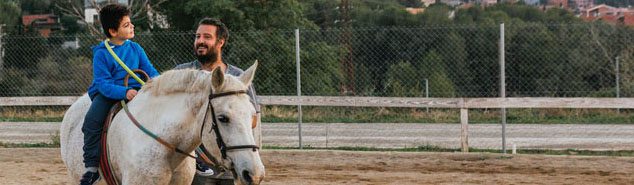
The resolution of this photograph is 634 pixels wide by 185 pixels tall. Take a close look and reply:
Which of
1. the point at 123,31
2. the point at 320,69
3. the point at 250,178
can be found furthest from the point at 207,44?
the point at 320,69

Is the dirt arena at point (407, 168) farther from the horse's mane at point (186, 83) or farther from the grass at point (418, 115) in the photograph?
the horse's mane at point (186, 83)

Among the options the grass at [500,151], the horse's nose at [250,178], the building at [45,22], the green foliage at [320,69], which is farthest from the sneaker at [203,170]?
the building at [45,22]

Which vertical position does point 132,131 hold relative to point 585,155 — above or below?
above

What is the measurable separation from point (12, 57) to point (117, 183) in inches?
569

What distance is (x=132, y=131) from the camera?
5117mm

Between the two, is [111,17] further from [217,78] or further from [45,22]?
[45,22]

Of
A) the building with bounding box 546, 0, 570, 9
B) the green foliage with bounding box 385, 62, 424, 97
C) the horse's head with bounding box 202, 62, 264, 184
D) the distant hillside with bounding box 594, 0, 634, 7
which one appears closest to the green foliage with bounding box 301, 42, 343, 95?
the green foliage with bounding box 385, 62, 424, 97

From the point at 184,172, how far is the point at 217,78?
2.64ft

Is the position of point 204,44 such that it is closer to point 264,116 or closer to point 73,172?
point 73,172

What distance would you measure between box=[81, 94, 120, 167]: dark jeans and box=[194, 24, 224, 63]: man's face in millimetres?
582

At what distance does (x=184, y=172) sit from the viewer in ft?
17.2

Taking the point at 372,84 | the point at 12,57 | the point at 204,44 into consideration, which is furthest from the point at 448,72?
the point at 204,44

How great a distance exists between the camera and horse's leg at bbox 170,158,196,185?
5.20 m

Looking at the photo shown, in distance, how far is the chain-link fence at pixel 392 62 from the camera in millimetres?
17203
